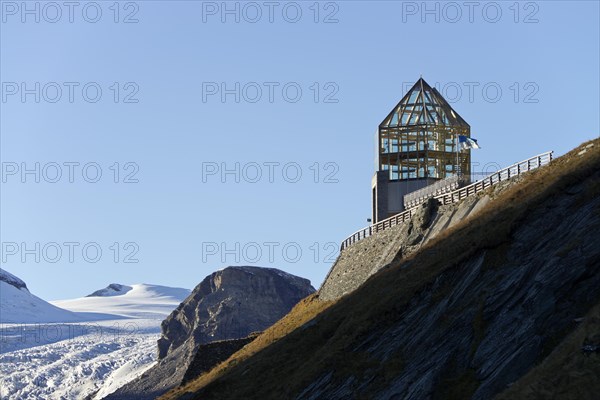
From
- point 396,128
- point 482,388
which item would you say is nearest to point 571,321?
point 482,388

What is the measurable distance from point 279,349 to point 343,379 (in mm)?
14747

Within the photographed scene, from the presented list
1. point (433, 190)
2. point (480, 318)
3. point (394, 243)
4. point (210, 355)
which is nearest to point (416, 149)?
point (433, 190)

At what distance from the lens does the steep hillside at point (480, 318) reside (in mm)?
42469

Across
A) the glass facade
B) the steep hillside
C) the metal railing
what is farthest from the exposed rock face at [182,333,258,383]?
the glass facade

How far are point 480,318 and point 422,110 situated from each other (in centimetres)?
5310

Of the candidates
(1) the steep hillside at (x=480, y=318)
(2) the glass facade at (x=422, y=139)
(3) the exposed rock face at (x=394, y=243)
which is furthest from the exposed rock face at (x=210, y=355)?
(2) the glass facade at (x=422, y=139)

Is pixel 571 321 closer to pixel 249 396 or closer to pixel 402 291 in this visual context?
pixel 402 291

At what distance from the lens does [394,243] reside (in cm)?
7962

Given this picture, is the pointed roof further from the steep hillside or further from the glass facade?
the steep hillside

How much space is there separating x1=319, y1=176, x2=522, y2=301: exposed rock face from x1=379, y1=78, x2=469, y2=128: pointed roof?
13.0 m

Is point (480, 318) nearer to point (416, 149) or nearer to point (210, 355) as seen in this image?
point (210, 355)

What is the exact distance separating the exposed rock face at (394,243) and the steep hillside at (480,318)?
4573 mm

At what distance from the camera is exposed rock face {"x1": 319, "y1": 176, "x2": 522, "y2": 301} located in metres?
71.1

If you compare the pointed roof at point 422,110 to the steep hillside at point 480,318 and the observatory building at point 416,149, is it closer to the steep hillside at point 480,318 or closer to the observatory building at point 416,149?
the observatory building at point 416,149
